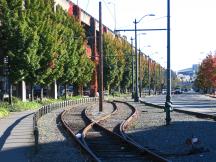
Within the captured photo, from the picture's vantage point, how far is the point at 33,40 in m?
48.2

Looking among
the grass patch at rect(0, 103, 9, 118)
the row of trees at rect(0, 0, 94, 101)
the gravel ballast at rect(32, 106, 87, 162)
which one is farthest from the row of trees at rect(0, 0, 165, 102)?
the gravel ballast at rect(32, 106, 87, 162)

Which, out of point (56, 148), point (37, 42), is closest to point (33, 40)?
point (37, 42)

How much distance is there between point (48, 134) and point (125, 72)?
8155 centimetres

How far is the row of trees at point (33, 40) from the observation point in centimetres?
4766

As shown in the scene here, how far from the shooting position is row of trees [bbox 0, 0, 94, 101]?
156 ft

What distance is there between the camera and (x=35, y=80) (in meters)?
52.1

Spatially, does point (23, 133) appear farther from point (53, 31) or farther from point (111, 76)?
point (111, 76)

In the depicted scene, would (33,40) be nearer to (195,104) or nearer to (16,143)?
(195,104)

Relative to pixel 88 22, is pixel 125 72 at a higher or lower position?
lower

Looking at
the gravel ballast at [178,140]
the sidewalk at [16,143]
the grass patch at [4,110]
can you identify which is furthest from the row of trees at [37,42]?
the sidewalk at [16,143]

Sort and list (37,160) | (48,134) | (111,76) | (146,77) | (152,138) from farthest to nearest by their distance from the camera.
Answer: (146,77)
(111,76)
(48,134)
(152,138)
(37,160)

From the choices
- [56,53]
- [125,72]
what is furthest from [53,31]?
[125,72]

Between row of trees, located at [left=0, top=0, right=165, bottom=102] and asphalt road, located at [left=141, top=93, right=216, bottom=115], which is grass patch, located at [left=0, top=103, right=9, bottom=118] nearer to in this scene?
row of trees, located at [left=0, top=0, right=165, bottom=102]

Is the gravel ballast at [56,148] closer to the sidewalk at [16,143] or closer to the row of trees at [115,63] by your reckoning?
the sidewalk at [16,143]
